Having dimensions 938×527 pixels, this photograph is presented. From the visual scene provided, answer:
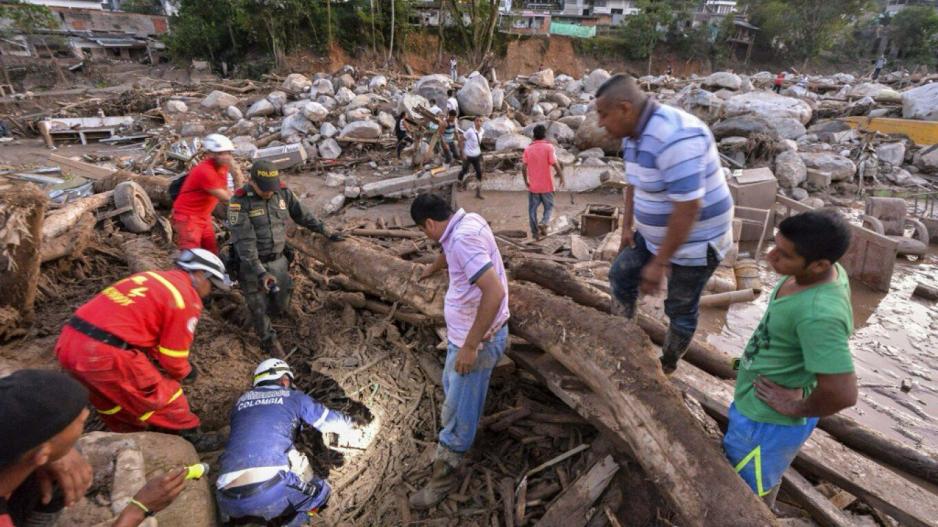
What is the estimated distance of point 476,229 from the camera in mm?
2664

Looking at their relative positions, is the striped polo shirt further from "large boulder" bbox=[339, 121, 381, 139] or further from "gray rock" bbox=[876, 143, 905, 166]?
"gray rock" bbox=[876, 143, 905, 166]

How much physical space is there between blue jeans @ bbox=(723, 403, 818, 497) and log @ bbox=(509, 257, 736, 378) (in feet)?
4.38

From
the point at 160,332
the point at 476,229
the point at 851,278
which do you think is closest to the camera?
the point at 476,229

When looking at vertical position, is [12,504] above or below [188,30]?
below

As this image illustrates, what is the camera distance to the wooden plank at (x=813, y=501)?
234 cm

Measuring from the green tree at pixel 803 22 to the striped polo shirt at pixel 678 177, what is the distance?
158ft

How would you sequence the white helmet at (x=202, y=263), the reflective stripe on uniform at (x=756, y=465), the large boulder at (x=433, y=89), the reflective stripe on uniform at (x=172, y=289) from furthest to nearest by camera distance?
the large boulder at (x=433, y=89) → the white helmet at (x=202, y=263) → the reflective stripe on uniform at (x=172, y=289) → the reflective stripe on uniform at (x=756, y=465)

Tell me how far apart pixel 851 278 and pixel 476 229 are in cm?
738

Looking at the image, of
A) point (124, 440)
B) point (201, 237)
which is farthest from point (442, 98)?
point (124, 440)

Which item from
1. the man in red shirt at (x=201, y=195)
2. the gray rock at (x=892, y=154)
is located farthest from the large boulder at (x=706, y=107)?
the man in red shirt at (x=201, y=195)

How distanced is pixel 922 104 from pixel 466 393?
2086 centimetres

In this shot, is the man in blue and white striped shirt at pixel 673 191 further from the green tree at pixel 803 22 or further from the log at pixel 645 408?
the green tree at pixel 803 22

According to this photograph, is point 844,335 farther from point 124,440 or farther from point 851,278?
point 851,278

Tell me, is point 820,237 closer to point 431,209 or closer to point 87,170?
point 431,209
